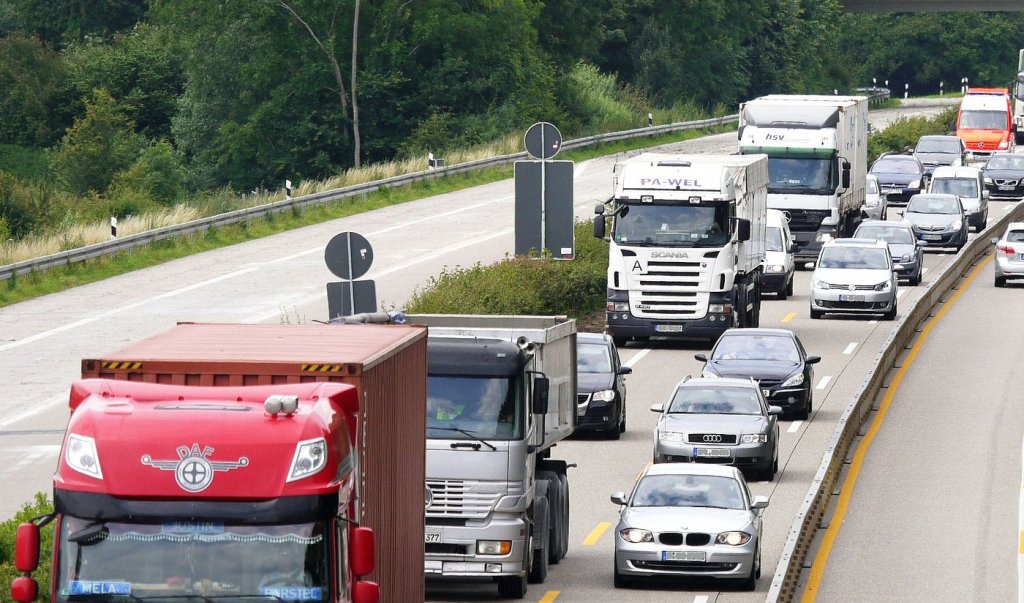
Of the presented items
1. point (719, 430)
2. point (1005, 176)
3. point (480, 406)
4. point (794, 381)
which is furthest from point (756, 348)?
point (1005, 176)

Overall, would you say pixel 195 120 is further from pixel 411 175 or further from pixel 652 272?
pixel 652 272

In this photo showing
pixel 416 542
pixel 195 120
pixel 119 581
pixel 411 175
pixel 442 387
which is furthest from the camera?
pixel 195 120

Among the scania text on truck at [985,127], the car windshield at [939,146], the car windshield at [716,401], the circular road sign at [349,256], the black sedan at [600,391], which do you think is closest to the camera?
the circular road sign at [349,256]

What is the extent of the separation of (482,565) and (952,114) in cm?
8103

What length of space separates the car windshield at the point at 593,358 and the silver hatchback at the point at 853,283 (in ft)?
43.0

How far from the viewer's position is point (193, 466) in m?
9.94

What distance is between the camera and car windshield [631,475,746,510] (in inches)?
777

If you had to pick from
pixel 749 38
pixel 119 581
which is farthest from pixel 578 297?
pixel 749 38

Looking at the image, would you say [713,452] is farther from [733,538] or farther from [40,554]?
[40,554]

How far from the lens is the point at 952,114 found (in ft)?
311

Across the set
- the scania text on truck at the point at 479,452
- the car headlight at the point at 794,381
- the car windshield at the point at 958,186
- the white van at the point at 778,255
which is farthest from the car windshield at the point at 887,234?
the scania text on truck at the point at 479,452

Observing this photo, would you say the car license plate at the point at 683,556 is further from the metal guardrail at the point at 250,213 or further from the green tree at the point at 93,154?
the green tree at the point at 93,154

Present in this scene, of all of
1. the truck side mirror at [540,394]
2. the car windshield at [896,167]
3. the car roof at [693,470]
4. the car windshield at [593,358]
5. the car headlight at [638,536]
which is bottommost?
the car headlight at [638,536]

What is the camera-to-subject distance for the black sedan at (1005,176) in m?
67.8
